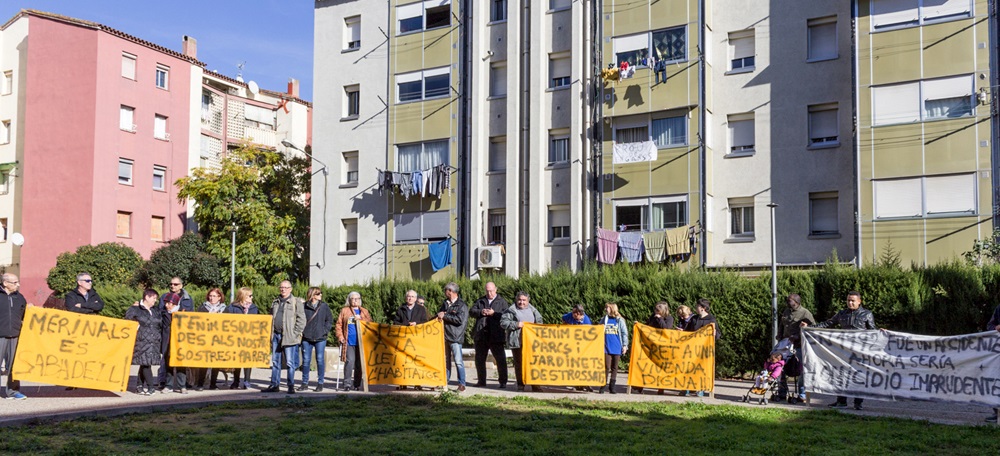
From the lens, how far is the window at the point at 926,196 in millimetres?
31375

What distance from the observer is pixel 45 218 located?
2103 inches

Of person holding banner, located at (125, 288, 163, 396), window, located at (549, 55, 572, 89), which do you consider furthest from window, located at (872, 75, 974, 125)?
person holding banner, located at (125, 288, 163, 396)

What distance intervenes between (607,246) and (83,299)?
22158mm

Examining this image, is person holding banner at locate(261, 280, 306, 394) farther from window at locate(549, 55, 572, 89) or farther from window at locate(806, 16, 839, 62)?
window at locate(549, 55, 572, 89)

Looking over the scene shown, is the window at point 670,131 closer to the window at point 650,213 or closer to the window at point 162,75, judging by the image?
the window at point 650,213

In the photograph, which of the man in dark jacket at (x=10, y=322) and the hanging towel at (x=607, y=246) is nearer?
the man in dark jacket at (x=10, y=322)

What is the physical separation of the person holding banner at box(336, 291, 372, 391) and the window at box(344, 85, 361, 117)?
87.6 feet

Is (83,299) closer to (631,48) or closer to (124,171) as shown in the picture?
(631,48)

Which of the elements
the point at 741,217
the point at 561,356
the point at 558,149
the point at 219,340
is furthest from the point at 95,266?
the point at 561,356

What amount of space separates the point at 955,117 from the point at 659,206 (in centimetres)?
984

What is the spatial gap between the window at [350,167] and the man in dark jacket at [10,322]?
1134 inches

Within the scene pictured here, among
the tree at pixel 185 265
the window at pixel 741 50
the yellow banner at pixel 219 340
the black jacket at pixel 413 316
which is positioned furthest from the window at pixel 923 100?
the tree at pixel 185 265

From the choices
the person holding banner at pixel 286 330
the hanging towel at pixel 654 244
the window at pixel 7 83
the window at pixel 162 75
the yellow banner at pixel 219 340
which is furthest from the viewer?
the window at pixel 162 75

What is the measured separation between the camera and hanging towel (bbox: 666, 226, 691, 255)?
35062 mm
